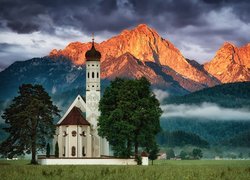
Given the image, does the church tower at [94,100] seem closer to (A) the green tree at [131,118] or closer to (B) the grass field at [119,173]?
(A) the green tree at [131,118]

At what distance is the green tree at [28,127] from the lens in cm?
10575

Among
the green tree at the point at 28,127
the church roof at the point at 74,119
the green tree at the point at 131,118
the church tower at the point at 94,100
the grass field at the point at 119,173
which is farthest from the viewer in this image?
the church tower at the point at 94,100

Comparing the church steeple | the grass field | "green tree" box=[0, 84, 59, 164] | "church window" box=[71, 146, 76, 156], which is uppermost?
the church steeple

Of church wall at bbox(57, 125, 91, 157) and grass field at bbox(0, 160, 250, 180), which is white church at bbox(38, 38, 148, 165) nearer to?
church wall at bbox(57, 125, 91, 157)

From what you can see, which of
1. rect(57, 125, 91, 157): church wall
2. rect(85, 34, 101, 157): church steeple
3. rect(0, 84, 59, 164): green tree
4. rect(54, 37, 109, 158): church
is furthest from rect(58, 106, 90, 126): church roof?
rect(0, 84, 59, 164): green tree

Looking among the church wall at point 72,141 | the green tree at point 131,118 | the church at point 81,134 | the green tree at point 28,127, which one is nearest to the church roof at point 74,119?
the church at point 81,134

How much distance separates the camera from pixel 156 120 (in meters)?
105

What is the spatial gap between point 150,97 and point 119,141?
9651 mm

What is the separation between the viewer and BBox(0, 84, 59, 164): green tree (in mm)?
105750

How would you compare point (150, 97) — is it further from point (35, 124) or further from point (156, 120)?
point (35, 124)

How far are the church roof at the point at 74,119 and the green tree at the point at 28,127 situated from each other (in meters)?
18.5

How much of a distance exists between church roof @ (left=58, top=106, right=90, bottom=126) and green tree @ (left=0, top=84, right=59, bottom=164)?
1847cm

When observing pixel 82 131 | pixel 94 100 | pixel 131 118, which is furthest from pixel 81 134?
pixel 131 118

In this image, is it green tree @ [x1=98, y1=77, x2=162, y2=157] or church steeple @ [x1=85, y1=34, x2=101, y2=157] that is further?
church steeple @ [x1=85, y1=34, x2=101, y2=157]
